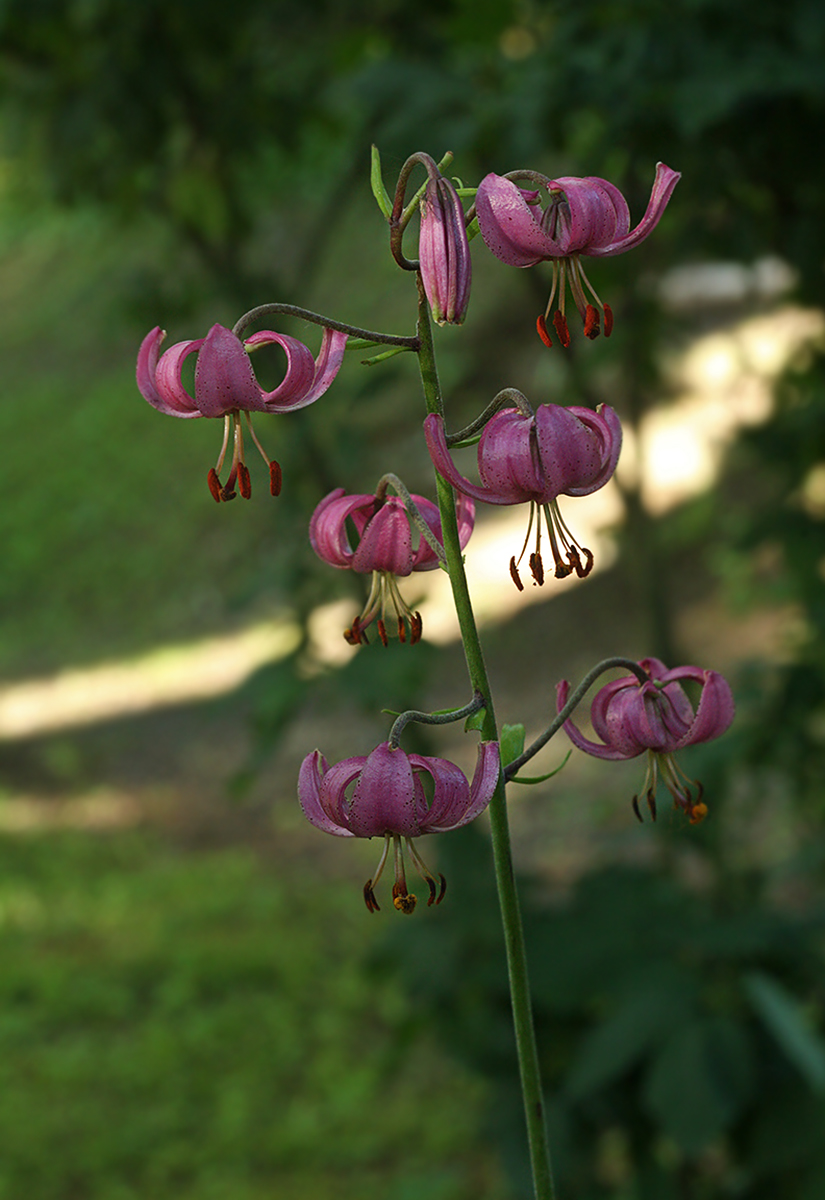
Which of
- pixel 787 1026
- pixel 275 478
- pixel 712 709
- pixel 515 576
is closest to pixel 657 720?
pixel 712 709

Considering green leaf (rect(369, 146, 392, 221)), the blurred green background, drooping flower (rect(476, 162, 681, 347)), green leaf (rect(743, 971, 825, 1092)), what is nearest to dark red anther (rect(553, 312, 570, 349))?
drooping flower (rect(476, 162, 681, 347))

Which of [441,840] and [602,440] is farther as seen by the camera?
[441,840]

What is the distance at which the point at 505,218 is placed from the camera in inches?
27.1

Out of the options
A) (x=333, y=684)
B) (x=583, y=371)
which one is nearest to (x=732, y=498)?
(x=583, y=371)

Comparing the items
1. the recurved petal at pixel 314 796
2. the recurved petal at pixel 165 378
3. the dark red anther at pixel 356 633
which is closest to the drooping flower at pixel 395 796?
the recurved petal at pixel 314 796

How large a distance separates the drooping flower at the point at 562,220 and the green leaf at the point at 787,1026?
1706 mm

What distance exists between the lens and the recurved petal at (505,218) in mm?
686

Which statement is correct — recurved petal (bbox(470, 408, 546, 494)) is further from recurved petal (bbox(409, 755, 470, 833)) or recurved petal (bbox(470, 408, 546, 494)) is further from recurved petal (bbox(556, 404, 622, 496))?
recurved petal (bbox(409, 755, 470, 833))

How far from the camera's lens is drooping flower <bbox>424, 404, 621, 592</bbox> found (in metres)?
0.71

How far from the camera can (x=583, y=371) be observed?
8.92ft

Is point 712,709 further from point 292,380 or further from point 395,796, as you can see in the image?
point 292,380

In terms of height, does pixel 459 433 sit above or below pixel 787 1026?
above

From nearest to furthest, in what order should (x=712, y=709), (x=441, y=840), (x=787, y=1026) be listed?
(x=712, y=709) < (x=787, y=1026) < (x=441, y=840)

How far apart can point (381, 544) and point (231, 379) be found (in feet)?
0.52
